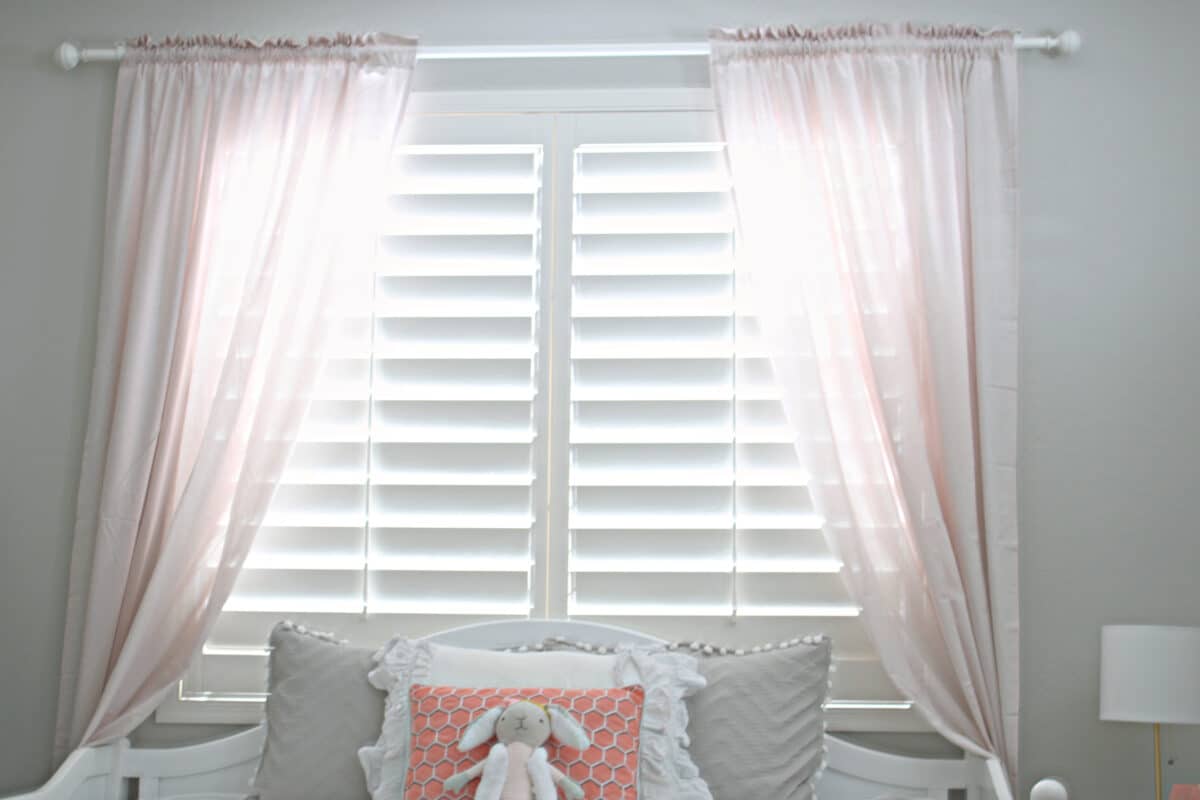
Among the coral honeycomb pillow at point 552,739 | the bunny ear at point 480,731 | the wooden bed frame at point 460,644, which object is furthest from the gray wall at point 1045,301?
the bunny ear at point 480,731

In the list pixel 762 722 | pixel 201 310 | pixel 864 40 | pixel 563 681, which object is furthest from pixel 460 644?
pixel 864 40

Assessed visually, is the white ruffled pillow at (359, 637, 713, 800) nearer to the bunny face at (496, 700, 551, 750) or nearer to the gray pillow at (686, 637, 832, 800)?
the gray pillow at (686, 637, 832, 800)

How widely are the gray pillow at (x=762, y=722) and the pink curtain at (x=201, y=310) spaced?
→ 110 cm

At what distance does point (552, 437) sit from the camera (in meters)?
2.69

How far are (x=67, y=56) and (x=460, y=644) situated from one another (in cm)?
170

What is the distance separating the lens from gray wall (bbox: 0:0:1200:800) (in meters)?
2.57

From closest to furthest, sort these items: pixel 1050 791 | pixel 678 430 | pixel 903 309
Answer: pixel 1050 791
pixel 903 309
pixel 678 430

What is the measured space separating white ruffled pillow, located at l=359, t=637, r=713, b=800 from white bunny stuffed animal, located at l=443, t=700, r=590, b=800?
0.16 m

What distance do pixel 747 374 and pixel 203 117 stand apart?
1.42m

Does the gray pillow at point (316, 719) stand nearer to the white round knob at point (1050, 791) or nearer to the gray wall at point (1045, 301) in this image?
the gray wall at point (1045, 301)

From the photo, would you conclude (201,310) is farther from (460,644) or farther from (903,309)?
(903,309)

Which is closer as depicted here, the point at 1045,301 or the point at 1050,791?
the point at 1050,791

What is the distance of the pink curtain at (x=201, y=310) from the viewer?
2594 mm

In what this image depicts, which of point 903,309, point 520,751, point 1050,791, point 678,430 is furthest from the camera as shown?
point 678,430
